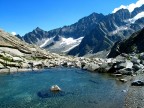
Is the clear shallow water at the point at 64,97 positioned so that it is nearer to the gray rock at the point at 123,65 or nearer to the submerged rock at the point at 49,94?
the submerged rock at the point at 49,94

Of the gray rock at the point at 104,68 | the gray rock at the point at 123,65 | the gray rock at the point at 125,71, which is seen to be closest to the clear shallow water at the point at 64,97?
the gray rock at the point at 125,71

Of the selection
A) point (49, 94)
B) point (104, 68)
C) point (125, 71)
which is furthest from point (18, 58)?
point (49, 94)

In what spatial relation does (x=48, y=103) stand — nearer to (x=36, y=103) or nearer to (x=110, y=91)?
(x=36, y=103)

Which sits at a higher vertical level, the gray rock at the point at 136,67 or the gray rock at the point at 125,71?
the gray rock at the point at 136,67

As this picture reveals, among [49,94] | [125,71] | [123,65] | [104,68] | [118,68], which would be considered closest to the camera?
[49,94]

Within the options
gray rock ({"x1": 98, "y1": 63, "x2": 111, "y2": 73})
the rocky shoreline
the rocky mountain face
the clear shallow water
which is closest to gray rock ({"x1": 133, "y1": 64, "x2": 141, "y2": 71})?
the rocky shoreline

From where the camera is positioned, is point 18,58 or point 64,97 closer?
point 64,97

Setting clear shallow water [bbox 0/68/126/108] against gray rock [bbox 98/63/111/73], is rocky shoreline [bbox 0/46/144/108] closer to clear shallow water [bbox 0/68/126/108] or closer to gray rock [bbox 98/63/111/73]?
gray rock [bbox 98/63/111/73]

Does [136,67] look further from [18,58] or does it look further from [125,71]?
[18,58]

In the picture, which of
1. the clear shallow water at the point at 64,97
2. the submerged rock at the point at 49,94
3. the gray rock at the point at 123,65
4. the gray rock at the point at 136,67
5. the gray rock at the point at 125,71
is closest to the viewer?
the clear shallow water at the point at 64,97

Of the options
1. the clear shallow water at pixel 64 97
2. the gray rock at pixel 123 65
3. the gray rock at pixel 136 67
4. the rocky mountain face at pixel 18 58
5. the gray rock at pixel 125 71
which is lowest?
the clear shallow water at pixel 64 97

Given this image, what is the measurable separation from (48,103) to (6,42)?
128447mm

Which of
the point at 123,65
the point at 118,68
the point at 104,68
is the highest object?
the point at 123,65

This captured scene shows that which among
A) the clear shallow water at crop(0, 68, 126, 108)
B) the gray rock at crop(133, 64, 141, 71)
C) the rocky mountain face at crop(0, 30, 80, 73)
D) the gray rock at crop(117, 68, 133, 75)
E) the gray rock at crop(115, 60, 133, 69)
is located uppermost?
the rocky mountain face at crop(0, 30, 80, 73)
